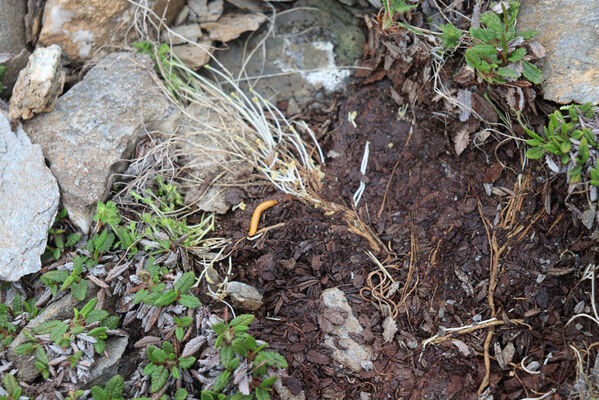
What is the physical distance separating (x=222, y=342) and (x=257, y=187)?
1.11 metres

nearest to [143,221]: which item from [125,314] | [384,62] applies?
[125,314]

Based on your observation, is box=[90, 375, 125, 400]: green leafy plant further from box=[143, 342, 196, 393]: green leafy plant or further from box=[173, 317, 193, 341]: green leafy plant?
box=[173, 317, 193, 341]: green leafy plant

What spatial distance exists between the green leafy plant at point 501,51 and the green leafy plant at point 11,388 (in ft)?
9.09

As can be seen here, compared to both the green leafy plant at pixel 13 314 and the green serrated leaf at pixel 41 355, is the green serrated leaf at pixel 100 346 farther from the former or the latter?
the green leafy plant at pixel 13 314

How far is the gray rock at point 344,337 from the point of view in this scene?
2672 mm

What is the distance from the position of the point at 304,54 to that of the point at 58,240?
81.5 inches

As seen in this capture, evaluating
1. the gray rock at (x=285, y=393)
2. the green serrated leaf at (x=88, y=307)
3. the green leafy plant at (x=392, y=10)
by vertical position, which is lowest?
the gray rock at (x=285, y=393)

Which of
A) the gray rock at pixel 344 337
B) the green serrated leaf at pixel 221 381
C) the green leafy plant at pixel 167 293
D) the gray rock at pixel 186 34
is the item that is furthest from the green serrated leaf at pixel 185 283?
the gray rock at pixel 186 34

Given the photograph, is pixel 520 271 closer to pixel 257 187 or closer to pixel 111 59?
pixel 257 187

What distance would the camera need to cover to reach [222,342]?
2.48 meters

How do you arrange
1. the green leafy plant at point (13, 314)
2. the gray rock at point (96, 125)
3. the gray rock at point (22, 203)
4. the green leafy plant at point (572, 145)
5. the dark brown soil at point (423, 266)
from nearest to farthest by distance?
the green leafy plant at point (572, 145) → the dark brown soil at point (423, 266) → the green leafy plant at point (13, 314) → the gray rock at point (22, 203) → the gray rock at point (96, 125)

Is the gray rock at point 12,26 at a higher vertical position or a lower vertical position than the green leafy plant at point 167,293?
higher

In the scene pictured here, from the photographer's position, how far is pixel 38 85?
3035 mm

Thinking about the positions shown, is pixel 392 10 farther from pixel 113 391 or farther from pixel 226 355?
pixel 113 391
